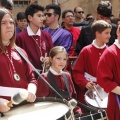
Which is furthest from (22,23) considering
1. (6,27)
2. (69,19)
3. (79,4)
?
(79,4)

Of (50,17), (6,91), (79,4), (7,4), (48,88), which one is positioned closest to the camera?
(6,91)

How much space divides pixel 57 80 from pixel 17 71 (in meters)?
0.84

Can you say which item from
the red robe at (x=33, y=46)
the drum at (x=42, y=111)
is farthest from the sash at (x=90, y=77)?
the drum at (x=42, y=111)

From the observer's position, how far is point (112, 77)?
121 inches

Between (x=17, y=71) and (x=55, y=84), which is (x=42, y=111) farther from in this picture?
(x=55, y=84)

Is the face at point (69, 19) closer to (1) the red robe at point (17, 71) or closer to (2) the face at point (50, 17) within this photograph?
(2) the face at point (50, 17)

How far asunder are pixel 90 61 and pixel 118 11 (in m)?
8.70

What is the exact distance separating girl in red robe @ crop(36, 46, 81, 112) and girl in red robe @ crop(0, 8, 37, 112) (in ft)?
1.73

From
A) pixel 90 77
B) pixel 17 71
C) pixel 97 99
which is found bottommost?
pixel 97 99

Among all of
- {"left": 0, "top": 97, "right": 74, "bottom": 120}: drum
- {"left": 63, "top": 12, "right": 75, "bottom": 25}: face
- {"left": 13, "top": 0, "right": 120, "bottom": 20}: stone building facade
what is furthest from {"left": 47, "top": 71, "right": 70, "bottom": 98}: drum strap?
{"left": 13, "top": 0, "right": 120, "bottom": 20}: stone building facade

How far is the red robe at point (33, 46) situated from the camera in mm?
4156

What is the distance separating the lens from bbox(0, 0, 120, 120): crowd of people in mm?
2740

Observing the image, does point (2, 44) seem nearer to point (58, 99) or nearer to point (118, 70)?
point (58, 99)

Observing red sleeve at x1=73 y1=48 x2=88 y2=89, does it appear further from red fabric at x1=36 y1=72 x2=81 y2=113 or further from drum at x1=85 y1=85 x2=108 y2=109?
red fabric at x1=36 y1=72 x2=81 y2=113
